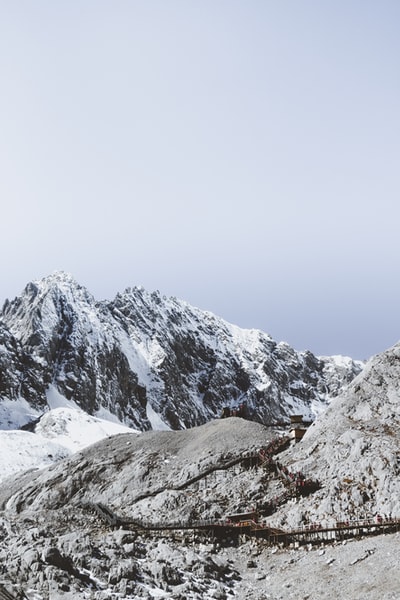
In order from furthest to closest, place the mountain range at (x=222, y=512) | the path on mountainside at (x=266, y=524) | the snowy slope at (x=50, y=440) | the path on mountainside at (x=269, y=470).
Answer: the snowy slope at (x=50, y=440) → the path on mountainside at (x=269, y=470) → the path on mountainside at (x=266, y=524) → the mountain range at (x=222, y=512)

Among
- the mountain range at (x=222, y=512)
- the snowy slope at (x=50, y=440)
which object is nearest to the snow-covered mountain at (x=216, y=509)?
the mountain range at (x=222, y=512)

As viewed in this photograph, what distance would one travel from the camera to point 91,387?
7815 inches

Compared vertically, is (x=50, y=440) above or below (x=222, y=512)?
above

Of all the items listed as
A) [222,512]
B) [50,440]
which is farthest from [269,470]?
[50,440]

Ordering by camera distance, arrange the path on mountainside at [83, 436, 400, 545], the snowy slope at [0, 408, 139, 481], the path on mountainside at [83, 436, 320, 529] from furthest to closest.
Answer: the snowy slope at [0, 408, 139, 481]
the path on mountainside at [83, 436, 320, 529]
the path on mountainside at [83, 436, 400, 545]

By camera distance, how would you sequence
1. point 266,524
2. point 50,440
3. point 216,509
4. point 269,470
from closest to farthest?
point 266,524, point 216,509, point 269,470, point 50,440

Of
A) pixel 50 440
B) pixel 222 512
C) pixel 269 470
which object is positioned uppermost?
pixel 50 440

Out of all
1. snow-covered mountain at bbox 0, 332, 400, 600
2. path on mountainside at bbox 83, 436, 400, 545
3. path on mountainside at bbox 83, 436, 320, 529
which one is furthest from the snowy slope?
path on mountainside at bbox 83, 436, 400, 545

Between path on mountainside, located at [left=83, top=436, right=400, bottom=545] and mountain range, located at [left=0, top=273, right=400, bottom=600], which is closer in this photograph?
mountain range, located at [left=0, top=273, right=400, bottom=600]

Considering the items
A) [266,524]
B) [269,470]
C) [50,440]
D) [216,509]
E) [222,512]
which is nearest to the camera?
[266,524]

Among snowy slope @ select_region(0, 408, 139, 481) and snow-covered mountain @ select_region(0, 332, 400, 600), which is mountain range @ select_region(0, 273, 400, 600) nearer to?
snow-covered mountain @ select_region(0, 332, 400, 600)

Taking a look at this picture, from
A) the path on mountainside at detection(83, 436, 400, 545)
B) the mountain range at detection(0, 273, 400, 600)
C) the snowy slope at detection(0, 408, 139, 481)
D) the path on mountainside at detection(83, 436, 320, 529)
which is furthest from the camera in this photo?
the snowy slope at detection(0, 408, 139, 481)

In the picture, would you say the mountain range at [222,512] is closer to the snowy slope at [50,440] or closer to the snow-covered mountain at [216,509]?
the snow-covered mountain at [216,509]

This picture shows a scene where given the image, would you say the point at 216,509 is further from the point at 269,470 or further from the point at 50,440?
the point at 50,440
